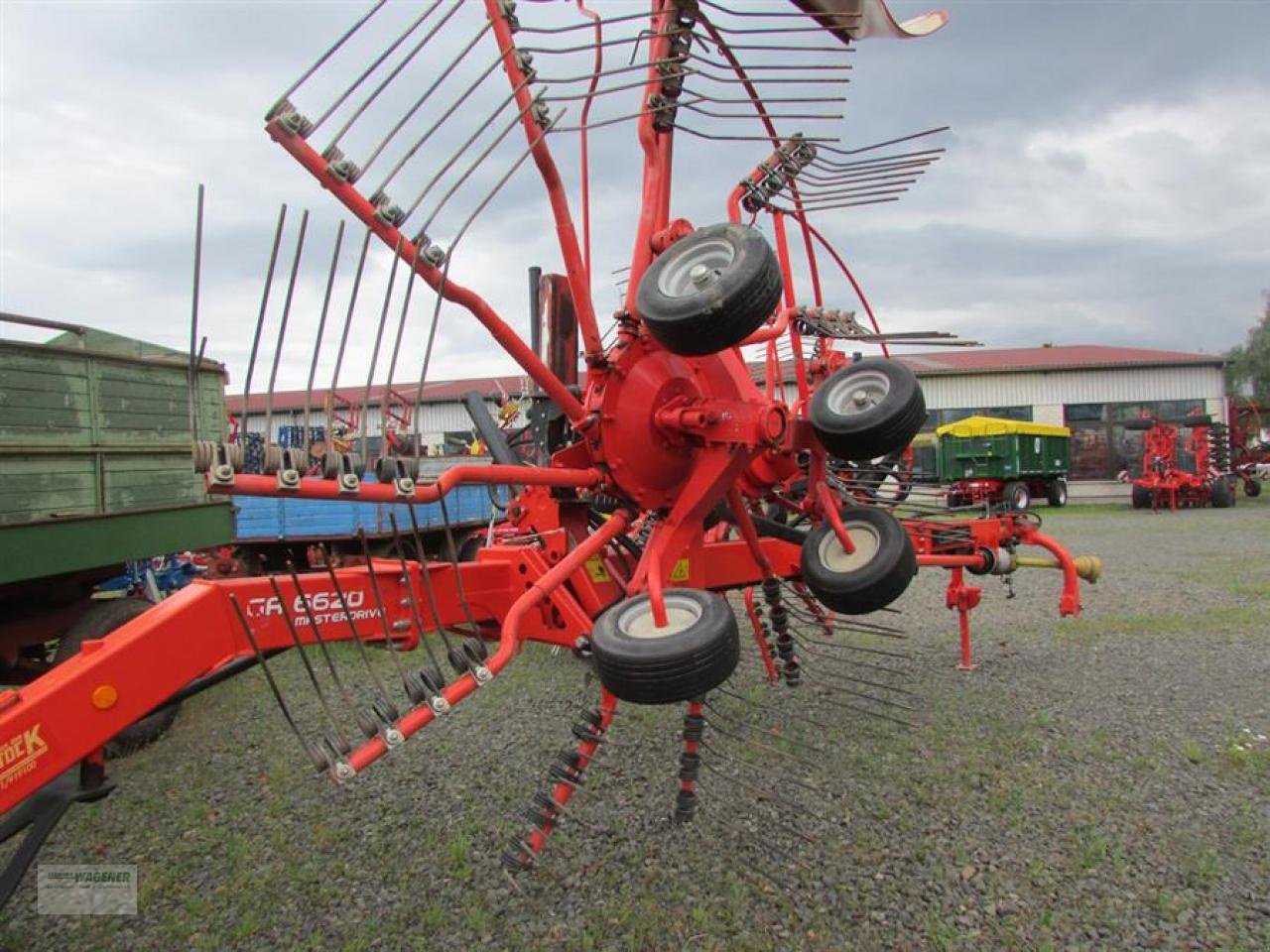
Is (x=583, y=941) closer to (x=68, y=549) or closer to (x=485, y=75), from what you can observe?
(x=485, y=75)

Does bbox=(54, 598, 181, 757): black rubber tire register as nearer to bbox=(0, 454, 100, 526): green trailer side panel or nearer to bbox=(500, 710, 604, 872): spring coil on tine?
bbox=(0, 454, 100, 526): green trailer side panel

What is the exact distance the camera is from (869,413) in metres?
3.51

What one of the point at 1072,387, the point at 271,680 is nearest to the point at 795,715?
the point at 271,680

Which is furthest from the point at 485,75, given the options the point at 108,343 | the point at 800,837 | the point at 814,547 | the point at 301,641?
the point at 108,343

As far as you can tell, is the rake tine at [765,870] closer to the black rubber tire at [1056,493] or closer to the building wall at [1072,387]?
the black rubber tire at [1056,493]

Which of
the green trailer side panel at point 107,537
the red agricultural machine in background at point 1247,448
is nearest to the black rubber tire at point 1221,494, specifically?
the red agricultural machine in background at point 1247,448

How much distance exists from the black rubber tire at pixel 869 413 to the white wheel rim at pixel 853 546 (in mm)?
312

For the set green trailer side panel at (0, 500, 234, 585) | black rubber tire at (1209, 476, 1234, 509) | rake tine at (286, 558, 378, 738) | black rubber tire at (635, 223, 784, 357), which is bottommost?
black rubber tire at (1209, 476, 1234, 509)

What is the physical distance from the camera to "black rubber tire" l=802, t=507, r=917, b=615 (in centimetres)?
345

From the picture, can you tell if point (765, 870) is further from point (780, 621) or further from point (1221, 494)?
point (1221, 494)

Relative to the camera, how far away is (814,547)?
3.72m

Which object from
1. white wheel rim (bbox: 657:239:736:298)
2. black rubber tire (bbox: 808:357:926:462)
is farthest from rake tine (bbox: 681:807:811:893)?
white wheel rim (bbox: 657:239:736:298)

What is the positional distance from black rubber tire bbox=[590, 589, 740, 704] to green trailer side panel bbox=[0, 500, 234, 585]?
316 cm

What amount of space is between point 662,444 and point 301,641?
144cm
